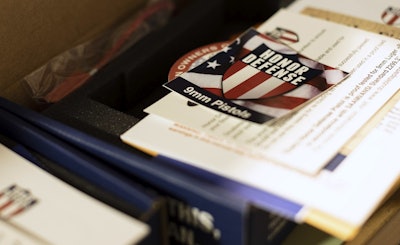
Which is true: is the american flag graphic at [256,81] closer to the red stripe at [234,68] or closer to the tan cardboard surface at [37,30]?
the red stripe at [234,68]

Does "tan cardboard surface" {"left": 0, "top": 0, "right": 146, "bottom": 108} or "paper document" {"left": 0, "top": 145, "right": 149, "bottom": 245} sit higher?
"tan cardboard surface" {"left": 0, "top": 0, "right": 146, "bottom": 108}

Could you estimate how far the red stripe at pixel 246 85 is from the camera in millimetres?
643

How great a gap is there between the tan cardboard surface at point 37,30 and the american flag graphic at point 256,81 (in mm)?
199

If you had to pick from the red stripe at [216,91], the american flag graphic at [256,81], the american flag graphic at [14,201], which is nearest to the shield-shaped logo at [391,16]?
the american flag graphic at [256,81]

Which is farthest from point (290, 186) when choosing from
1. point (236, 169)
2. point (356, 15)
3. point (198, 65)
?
point (356, 15)

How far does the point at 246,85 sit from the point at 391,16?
0.85 ft

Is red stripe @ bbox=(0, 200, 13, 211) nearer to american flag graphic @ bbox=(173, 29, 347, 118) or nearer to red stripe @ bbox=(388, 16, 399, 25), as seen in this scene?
american flag graphic @ bbox=(173, 29, 347, 118)

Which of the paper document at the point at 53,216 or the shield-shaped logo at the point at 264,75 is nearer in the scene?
the paper document at the point at 53,216

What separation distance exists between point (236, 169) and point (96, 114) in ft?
0.62

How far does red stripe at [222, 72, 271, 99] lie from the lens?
0.64m

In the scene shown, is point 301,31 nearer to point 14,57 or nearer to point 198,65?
point 198,65

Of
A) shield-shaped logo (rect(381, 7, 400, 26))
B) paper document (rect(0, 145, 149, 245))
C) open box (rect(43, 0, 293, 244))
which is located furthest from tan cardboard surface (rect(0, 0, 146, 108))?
shield-shaped logo (rect(381, 7, 400, 26))

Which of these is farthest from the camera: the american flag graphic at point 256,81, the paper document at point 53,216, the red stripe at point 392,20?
the red stripe at point 392,20

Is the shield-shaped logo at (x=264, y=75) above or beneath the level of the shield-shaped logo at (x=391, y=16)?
above
